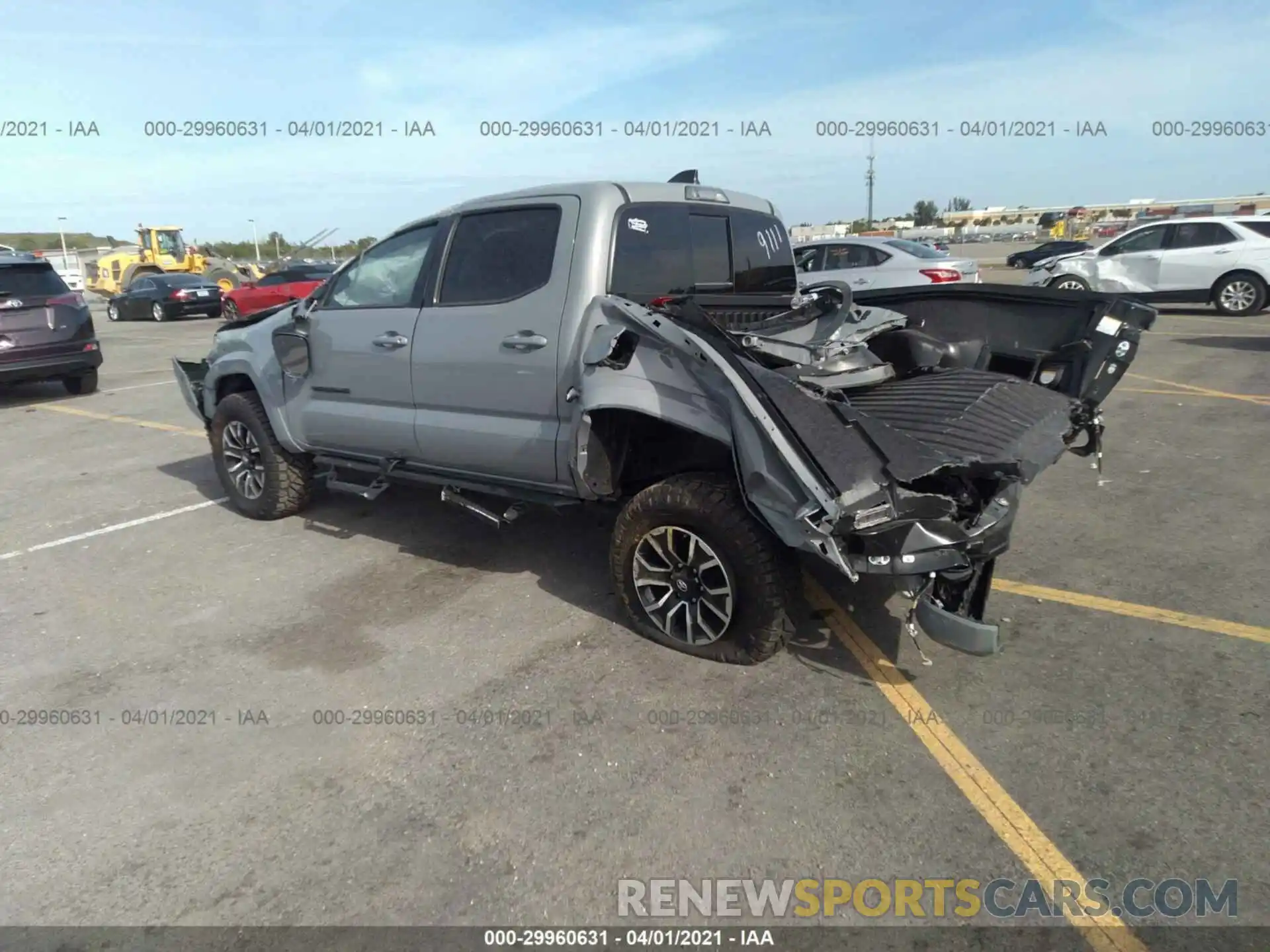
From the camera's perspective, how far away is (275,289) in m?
22.1

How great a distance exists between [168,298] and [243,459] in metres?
21.6

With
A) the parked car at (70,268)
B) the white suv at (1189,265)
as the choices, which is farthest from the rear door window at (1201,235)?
the parked car at (70,268)

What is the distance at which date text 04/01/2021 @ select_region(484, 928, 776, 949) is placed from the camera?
2.44 meters

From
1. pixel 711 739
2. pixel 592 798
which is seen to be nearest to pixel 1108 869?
pixel 711 739

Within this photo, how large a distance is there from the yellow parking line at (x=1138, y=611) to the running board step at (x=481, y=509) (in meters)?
2.51

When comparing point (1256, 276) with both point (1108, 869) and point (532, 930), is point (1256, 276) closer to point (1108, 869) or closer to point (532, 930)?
point (1108, 869)

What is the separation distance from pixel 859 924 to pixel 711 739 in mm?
949

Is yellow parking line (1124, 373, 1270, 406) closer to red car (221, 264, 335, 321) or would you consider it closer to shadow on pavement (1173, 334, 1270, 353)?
shadow on pavement (1173, 334, 1270, 353)

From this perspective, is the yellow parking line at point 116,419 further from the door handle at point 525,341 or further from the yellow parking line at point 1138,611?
the yellow parking line at point 1138,611

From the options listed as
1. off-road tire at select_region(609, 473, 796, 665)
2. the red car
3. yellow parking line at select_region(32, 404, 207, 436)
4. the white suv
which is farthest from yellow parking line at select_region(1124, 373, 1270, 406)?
the red car

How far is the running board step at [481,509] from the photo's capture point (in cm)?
456

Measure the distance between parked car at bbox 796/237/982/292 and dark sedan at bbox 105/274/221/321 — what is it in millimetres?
18163

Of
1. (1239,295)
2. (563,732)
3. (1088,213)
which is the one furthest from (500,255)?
(1088,213)

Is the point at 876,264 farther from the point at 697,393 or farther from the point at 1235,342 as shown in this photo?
the point at 697,393
